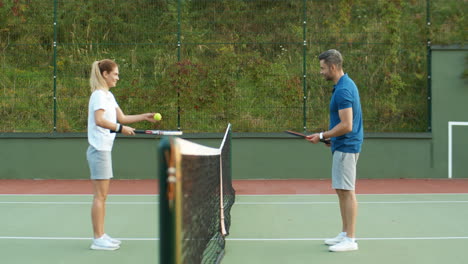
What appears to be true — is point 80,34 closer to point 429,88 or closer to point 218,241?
point 429,88

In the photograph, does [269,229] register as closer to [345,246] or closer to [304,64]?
[345,246]

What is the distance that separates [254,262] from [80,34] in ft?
28.2

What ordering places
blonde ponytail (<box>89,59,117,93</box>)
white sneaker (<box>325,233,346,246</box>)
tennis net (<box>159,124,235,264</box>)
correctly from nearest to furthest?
tennis net (<box>159,124,235,264</box>) < blonde ponytail (<box>89,59,117,93</box>) < white sneaker (<box>325,233,346,246</box>)

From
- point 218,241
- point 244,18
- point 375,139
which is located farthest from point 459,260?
point 244,18

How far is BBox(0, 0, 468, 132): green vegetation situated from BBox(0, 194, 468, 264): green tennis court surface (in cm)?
279

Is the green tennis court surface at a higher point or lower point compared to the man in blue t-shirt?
lower

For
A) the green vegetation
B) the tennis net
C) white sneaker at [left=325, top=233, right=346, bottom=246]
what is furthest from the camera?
the green vegetation

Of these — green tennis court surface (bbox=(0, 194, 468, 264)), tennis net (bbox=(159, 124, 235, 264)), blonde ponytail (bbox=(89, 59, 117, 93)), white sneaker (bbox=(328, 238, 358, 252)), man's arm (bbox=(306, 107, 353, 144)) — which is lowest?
green tennis court surface (bbox=(0, 194, 468, 264))

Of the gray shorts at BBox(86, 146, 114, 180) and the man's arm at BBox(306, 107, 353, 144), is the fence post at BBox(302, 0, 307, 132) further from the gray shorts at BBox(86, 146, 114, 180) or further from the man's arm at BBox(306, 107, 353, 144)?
the gray shorts at BBox(86, 146, 114, 180)

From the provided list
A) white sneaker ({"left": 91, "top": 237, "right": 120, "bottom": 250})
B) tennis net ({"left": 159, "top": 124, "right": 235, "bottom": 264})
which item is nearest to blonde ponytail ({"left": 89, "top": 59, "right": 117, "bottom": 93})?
tennis net ({"left": 159, "top": 124, "right": 235, "bottom": 264})

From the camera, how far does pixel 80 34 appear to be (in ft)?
40.0

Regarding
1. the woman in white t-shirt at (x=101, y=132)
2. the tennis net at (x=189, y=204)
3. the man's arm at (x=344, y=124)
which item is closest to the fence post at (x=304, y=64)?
the tennis net at (x=189, y=204)

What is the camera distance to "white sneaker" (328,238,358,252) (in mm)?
5101

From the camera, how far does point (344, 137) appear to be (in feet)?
16.6
